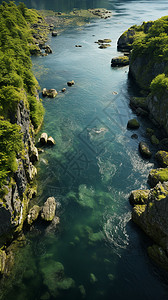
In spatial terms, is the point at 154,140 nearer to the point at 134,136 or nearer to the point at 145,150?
the point at 134,136

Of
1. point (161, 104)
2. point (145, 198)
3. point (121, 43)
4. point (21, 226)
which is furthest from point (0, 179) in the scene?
point (121, 43)

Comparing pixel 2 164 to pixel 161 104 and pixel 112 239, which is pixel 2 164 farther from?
pixel 161 104

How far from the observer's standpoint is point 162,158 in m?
34.6

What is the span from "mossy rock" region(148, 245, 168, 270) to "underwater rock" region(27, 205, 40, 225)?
15677mm

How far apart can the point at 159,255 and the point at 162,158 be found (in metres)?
17.9

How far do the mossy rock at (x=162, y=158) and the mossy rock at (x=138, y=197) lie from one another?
27.6 ft

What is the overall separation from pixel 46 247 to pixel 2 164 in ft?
39.5

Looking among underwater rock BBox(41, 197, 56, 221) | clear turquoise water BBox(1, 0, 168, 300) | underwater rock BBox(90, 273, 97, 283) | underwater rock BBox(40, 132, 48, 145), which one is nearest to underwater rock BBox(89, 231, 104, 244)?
clear turquoise water BBox(1, 0, 168, 300)

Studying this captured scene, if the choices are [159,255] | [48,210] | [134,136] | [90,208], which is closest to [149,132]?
[134,136]

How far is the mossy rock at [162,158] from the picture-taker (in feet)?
111

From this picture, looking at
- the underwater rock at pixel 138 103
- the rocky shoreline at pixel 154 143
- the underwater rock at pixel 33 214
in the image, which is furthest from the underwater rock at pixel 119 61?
the underwater rock at pixel 33 214

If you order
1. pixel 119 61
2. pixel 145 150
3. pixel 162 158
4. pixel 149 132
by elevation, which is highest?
pixel 119 61

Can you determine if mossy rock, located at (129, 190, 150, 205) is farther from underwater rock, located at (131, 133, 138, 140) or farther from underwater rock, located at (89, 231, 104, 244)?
underwater rock, located at (131, 133, 138, 140)

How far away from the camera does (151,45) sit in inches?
2297
